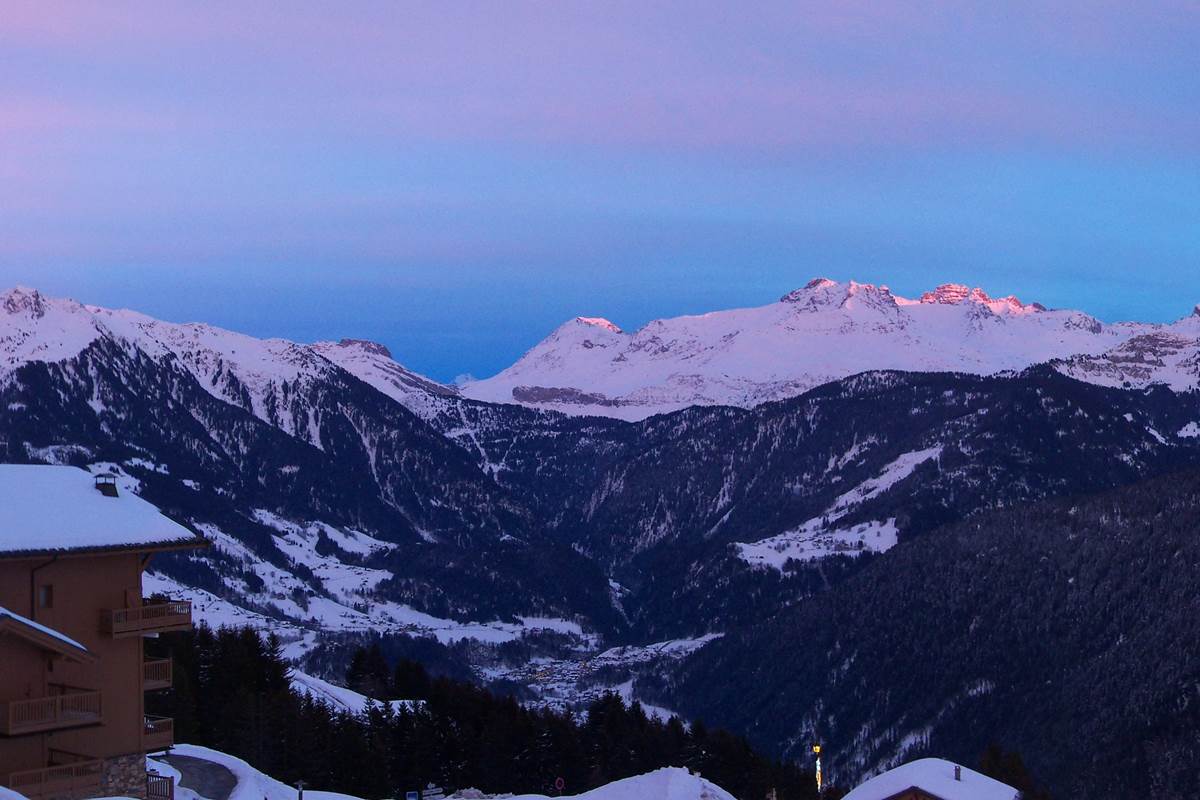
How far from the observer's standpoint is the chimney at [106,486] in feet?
158

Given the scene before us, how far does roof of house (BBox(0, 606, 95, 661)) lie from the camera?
4181 cm

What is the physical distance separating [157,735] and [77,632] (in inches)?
197

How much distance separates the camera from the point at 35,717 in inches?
1682

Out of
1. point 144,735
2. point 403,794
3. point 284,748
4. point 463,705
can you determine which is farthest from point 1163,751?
point 144,735

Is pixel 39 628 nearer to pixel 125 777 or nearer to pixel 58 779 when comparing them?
pixel 58 779

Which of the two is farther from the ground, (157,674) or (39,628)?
(39,628)

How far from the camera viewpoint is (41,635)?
4241 cm

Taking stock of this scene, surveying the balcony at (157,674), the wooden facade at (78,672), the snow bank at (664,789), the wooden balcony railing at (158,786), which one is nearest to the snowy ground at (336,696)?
the snow bank at (664,789)

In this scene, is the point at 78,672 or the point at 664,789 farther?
the point at 664,789

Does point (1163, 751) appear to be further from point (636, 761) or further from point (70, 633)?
point (70, 633)

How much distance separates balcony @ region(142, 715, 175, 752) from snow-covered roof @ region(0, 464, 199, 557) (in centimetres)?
635

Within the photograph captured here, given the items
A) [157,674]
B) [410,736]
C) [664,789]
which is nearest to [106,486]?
[157,674]

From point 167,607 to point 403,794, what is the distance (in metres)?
43.6

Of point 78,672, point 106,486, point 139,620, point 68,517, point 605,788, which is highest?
point 106,486
